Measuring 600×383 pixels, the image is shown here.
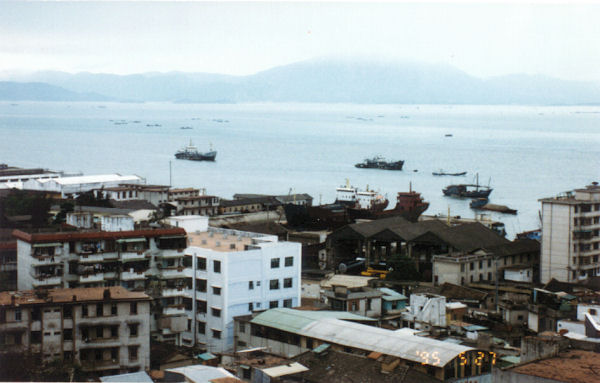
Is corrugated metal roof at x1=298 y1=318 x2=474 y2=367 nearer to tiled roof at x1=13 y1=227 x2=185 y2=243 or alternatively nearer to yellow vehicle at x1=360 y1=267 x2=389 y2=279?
tiled roof at x1=13 y1=227 x2=185 y2=243

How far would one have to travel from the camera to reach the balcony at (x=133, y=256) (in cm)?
551

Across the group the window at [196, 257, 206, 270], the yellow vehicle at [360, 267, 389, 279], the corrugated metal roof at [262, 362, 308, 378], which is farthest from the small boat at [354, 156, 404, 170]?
the corrugated metal roof at [262, 362, 308, 378]

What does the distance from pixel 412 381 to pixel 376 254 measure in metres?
5.86

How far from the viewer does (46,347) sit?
177 inches

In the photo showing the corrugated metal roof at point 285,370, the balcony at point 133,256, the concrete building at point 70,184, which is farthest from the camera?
the concrete building at point 70,184

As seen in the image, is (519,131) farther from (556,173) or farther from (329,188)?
(329,188)

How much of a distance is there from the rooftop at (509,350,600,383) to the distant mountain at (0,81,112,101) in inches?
1015

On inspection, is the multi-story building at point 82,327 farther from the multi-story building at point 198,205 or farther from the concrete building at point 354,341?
the multi-story building at point 198,205

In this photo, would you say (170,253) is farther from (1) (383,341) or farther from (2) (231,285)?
(1) (383,341)

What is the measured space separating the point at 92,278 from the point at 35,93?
30.7 meters

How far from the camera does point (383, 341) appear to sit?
4391 mm

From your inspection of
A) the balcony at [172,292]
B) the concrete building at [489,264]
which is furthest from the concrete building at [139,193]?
the balcony at [172,292]

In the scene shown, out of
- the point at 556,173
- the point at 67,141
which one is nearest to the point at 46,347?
the point at 556,173

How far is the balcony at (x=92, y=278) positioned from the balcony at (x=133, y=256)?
17cm
